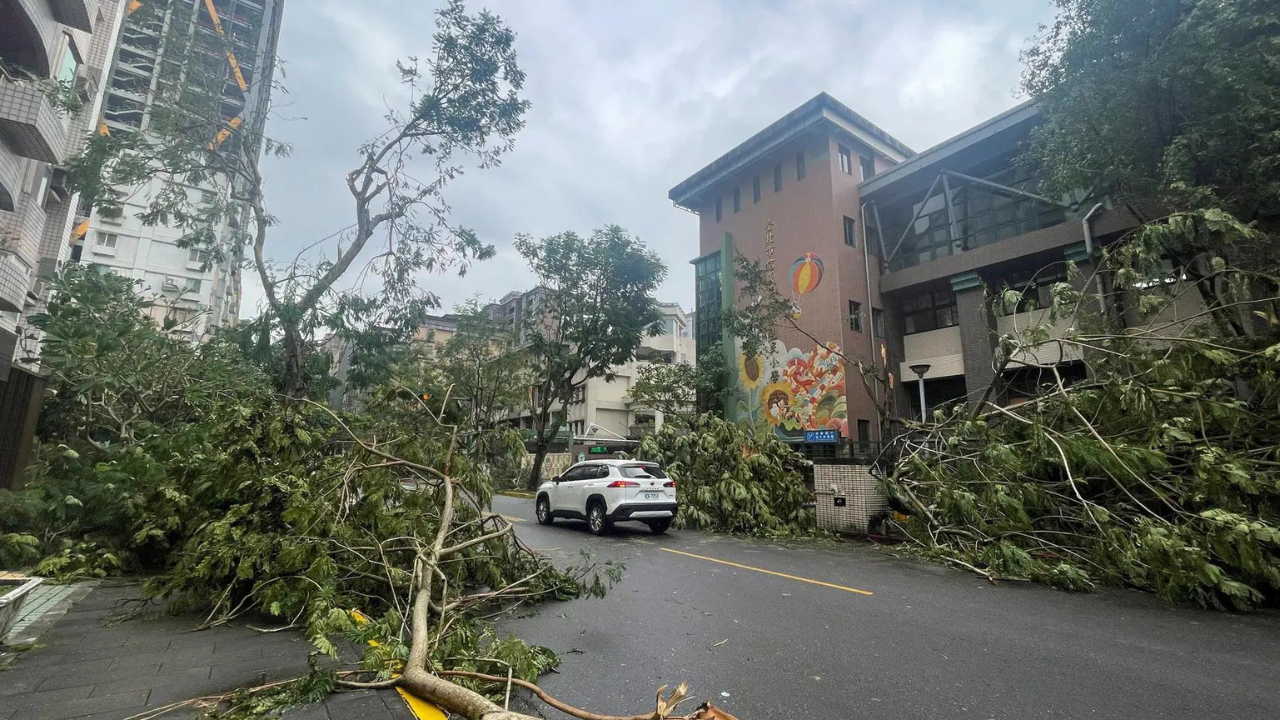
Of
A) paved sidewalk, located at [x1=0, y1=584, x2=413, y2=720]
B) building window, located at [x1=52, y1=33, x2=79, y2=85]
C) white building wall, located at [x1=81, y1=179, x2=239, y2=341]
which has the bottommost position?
paved sidewalk, located at [x1=0, y1=584, x2=413, y2=720]

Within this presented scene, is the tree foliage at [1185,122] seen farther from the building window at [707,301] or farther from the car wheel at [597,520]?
the building window at [707,301]

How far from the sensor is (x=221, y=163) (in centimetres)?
1078

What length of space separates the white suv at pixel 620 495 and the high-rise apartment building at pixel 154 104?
8.00 metres

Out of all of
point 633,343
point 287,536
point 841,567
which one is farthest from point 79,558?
point 633,343

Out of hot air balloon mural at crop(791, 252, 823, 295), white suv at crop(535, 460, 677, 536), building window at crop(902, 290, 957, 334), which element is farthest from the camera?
hot air balloon mural at crop(791, 252, 823, 295)

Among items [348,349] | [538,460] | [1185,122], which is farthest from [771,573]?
[538,460]

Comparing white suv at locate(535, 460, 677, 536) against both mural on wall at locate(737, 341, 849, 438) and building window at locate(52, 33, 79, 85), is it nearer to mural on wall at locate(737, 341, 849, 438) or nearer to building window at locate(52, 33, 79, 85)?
mural on wall at locate(737, 341, 849, 438)

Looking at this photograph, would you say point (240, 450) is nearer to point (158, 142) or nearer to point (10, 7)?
point (158, 142)

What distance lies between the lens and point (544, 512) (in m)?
14.8

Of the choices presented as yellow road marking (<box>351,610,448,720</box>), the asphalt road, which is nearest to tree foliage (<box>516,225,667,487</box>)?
the asphalt road

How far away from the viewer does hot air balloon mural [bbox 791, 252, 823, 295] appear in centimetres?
2439

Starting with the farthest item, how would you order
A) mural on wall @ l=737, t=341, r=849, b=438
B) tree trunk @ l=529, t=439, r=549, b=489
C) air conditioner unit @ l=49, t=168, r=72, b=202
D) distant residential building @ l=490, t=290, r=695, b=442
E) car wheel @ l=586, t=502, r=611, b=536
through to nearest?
distant residential building @ l=490, t=290, r=695, b=442 → tree trunk @ l=529, t=439, r=549, b=489 → mural on wall @ l=737, t=341, r=849, b=438 → air conditioner unit @ l=49, t=168, r=72, b=202 → car wheel @ l=586, t=502, r=611, b=536

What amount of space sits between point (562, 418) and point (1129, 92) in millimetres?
20795

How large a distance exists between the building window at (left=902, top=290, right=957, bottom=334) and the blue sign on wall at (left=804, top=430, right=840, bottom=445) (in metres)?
6.14
